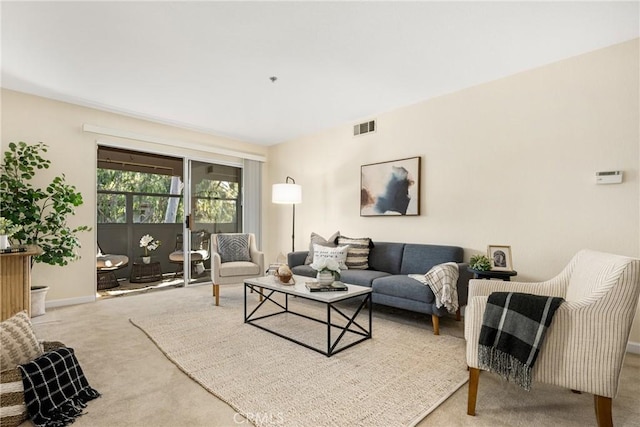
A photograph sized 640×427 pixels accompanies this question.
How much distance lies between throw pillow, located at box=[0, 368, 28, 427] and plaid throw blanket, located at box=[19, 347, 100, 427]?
0.07ft

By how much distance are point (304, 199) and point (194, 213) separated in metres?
1.77

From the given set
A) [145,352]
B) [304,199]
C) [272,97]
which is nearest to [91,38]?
[272,97]

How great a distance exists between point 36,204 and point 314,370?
368 cm

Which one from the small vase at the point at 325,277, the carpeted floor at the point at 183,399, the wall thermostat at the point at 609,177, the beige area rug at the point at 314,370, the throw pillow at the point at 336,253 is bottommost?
the carpeted floor at the point at 183,399

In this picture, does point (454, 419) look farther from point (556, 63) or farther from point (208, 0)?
point (556, 63)

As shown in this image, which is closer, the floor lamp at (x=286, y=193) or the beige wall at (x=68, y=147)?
the beige wall at (x=68, y=147)

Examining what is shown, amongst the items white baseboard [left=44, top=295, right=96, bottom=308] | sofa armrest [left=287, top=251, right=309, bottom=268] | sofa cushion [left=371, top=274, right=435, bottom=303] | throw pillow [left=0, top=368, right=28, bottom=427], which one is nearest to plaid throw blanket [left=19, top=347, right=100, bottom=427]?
throw pillow [left=0, top=368, right=28, bottom=427]

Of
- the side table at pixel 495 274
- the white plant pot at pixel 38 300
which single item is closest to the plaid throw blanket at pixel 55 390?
the white plant pot at pixel 38 300

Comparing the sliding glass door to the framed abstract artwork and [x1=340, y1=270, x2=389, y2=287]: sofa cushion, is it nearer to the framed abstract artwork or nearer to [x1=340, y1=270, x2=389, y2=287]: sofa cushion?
the framed abstract artwork

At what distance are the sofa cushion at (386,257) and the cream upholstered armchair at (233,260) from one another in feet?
4.77

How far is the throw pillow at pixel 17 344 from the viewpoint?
1674mm

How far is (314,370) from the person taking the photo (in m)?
2.18

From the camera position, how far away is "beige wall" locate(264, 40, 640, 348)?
2.64m

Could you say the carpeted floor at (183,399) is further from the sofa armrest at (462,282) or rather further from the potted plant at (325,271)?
the potted plant at (325,271)
